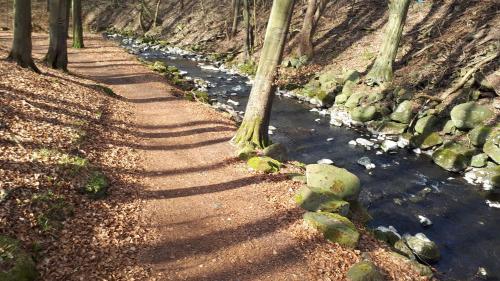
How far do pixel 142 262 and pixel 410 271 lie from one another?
203 inches

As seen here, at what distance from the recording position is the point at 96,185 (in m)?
8.08

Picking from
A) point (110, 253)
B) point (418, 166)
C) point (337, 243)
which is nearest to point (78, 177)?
point (110, 253)

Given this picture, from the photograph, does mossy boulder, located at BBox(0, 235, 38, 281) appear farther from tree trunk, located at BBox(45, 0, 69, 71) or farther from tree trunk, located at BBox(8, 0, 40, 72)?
tree trunk, located at BBox(45, 0, 69, 71)

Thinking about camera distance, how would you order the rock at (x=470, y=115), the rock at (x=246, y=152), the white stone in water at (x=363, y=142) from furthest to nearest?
the white stone in water at (x=363, y=142)
the rock at (x=470, y=115)
the rock at (x=246, y=152)

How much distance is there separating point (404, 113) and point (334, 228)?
11491 mm

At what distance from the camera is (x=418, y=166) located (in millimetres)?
14805

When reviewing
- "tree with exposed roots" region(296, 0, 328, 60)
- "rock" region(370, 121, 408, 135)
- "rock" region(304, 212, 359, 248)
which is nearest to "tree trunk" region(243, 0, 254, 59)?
"tree with exposed roots" region(296, 0, 328, 60)

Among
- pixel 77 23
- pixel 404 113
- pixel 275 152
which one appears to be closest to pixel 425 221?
pixel 275 152

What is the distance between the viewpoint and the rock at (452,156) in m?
14.4

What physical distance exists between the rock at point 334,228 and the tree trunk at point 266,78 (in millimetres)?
4178

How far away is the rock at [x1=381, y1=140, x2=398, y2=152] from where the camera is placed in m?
16.1

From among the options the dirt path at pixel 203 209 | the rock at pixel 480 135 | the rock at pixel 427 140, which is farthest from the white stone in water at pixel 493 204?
the dirt path at pixel 203 209

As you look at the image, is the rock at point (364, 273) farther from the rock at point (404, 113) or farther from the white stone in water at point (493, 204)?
the rock at point (404, 113)

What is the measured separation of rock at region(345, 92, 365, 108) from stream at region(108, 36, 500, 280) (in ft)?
4.81
